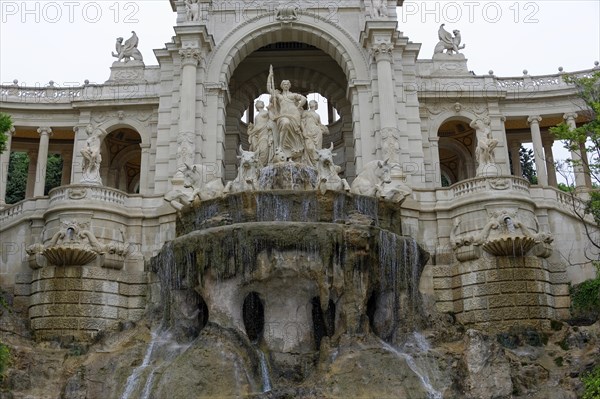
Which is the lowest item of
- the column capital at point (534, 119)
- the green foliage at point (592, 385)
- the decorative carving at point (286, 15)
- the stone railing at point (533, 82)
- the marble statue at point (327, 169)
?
the green foliage at point (592, 385)

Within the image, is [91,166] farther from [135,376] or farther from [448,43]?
[448,43]

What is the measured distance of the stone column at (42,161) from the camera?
34.3 meters

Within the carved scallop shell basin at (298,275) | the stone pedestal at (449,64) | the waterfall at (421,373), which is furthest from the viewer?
the stone pedestal at (449,64)

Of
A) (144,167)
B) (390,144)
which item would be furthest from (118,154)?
(390,144)

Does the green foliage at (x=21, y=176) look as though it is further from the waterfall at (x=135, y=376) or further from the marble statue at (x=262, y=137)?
the waterfall at (x=135, y=376)

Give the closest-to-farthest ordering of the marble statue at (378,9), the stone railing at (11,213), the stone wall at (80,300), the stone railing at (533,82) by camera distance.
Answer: the stone wall at (80,300) → the stone railing at (11,213) → the marble statue at (378,9) → the stone railing at (533,82)

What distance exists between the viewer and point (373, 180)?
25297 millimetres

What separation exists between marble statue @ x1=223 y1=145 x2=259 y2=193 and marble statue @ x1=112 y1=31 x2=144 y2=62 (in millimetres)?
13940

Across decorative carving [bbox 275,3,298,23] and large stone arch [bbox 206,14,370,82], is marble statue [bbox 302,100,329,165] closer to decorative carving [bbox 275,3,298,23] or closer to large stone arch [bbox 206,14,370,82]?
large stone arch [bbox 206,14,370,82]

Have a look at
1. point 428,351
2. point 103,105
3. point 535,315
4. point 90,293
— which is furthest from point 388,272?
point 103,105

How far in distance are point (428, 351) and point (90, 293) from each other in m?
12.0

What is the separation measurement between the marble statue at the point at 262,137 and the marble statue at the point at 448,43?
1302cm

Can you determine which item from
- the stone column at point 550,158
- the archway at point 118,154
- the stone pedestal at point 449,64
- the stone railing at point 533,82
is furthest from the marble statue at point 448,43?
the archway at point 118,154

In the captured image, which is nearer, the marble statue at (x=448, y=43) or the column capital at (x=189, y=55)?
the column capital at (x=189, y=55)
